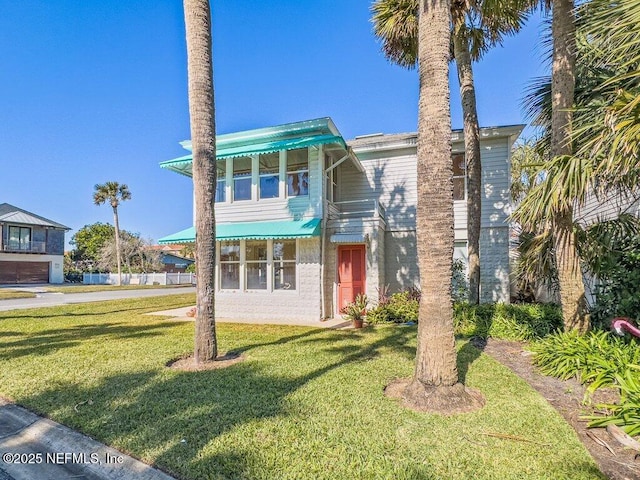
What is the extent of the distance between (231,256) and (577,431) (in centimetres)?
1200

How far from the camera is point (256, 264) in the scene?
13570 mm

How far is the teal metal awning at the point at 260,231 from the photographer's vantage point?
1187 centimetres

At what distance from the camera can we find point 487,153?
46.0 feet

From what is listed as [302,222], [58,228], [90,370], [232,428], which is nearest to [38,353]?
[90,370]

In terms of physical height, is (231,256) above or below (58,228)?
below

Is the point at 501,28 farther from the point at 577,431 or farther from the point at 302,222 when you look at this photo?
the point at 577,431

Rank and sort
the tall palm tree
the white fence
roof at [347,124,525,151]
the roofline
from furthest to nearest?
the white fence → roof at [347,124,525,151] → the roofline → the tall palm tree

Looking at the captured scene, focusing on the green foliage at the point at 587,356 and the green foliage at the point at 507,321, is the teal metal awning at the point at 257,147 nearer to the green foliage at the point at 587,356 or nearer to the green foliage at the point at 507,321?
the green foliage at the point at 507,321

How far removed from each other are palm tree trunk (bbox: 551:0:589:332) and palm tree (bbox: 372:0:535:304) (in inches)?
161

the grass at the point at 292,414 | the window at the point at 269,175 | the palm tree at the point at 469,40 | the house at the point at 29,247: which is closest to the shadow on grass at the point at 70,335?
the grass at the point at 292,414

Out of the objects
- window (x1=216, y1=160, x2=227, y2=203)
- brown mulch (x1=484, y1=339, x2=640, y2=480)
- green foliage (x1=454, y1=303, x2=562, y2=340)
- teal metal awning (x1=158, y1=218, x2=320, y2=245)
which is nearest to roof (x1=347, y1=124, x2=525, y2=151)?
teal metal awning (x1=158, y1=218, x2=320, y2=245)

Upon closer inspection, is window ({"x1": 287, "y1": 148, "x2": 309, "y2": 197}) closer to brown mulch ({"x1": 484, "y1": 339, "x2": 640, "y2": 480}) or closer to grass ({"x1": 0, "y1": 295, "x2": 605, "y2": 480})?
grass ({"x1": 0, "y1": 295, "x2": 605, "y2": 480})

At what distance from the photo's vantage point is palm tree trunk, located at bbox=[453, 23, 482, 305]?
36.3 feet

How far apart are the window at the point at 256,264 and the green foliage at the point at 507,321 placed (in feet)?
23.5
